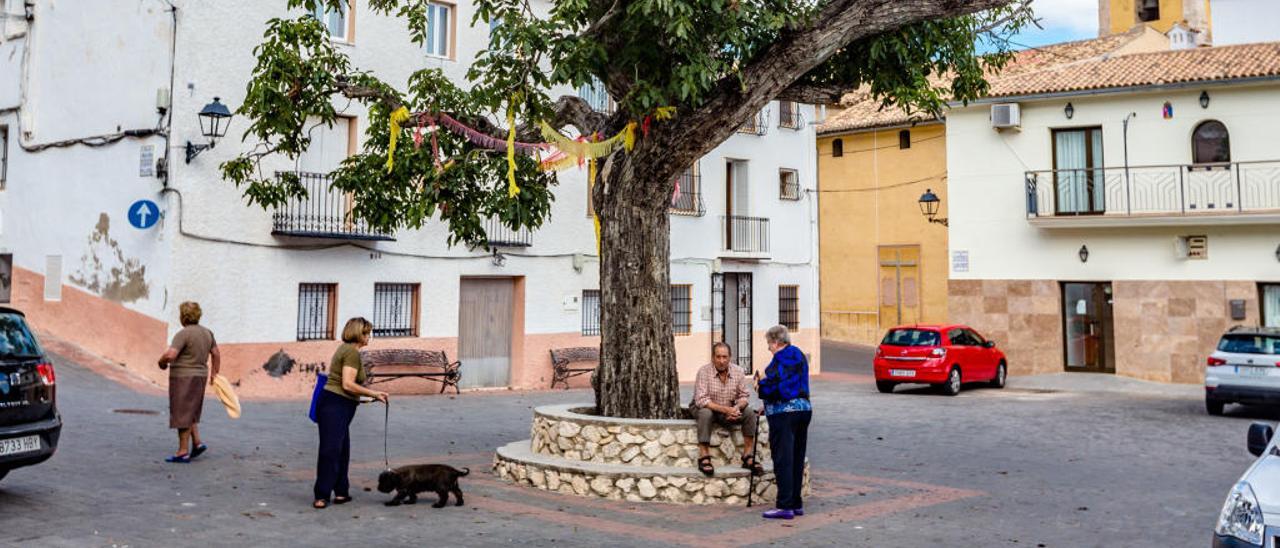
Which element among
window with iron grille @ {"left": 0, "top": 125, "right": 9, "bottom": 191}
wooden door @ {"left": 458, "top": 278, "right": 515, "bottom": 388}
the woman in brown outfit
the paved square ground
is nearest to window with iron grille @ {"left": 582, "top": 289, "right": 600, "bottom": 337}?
wooden door @ {"left": 458, "top": 278, "right": 515, "bottom": 388}

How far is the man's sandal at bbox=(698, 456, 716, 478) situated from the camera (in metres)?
8.61

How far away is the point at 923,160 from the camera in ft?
106

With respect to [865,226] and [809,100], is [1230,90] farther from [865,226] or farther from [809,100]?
[809,100]

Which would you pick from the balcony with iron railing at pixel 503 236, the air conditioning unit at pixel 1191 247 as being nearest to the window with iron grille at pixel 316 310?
the balcony with iron railing at pixel 503 236

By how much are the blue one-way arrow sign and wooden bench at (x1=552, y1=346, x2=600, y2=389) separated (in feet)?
28.0

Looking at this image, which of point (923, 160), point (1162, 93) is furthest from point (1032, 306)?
point (923, 160)

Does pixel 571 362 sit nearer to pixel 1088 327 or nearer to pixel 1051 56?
pixel 1088 327

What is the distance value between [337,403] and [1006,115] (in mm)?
20313

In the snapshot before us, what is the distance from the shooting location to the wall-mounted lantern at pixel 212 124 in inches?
626

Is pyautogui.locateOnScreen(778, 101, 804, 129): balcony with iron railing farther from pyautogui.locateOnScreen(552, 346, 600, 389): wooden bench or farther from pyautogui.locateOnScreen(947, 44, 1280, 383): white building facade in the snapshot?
pyautogui.locateOnScreen(552, 346, 600, 389): wooden bench

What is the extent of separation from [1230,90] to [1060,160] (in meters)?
3.77

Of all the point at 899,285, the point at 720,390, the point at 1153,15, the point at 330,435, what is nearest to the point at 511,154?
the point at 720,390

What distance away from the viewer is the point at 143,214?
14914 millimetres

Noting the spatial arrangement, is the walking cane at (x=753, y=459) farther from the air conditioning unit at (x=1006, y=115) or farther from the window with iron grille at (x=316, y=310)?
the air conditioning unit at (x=1006, y=115)
